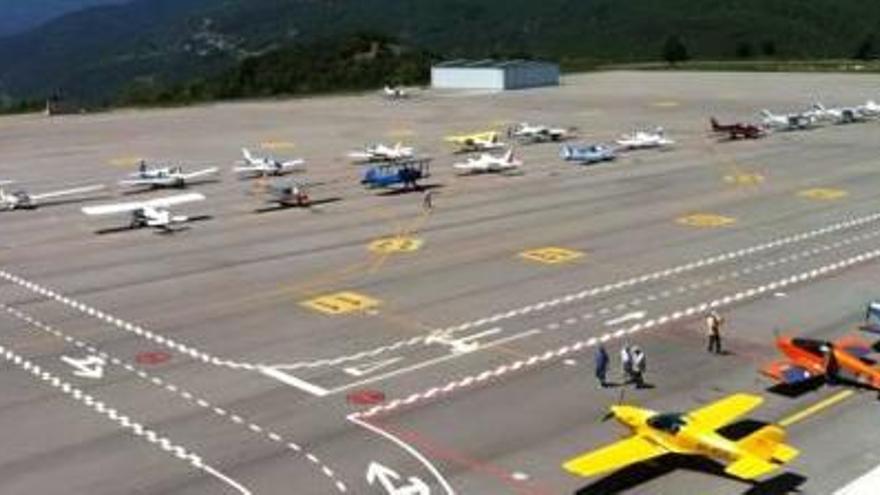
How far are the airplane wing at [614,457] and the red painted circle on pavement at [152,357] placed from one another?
18552 millimetres

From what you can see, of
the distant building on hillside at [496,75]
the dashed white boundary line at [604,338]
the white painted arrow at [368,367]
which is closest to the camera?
the dashed white boundary line at [604,338]

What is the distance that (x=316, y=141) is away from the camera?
121m

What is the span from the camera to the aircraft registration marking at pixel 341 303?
2165 inches

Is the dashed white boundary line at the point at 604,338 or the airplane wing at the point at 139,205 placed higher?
the airplane wing at the point at 139,205

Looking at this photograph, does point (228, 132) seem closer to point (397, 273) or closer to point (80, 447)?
point (397, 273)

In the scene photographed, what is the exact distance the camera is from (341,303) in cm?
5625

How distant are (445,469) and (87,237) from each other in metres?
44.2

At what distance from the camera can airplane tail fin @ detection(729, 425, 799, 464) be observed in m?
35.1

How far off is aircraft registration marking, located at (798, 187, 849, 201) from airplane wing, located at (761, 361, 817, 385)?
39976 mm

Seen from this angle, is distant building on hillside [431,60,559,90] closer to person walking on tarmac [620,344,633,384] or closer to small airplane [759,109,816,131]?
small airplane [759,109,816,131]

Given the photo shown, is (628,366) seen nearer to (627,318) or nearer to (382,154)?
(627,318)

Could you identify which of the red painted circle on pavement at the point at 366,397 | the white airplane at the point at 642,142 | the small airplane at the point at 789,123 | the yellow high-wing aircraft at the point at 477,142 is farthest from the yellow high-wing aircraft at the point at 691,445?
the small airplane at the point at 789,123

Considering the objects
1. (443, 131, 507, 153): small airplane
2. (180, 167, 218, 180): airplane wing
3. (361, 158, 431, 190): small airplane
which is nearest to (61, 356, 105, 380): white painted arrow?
(361, 158, 431, 190): small airplane

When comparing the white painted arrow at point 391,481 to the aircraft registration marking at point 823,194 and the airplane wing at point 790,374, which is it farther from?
the aircraft registration marking at point 823,194
